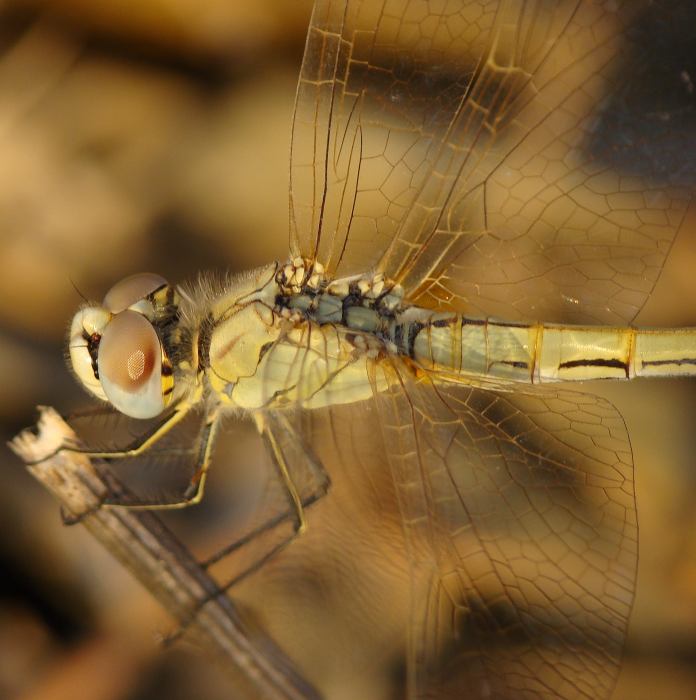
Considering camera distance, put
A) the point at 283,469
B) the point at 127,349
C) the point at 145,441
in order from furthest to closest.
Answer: the point at 283,469, the point at 145,441, the point at 127,349

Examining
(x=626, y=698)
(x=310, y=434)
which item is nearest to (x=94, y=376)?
(x=310, y=434)

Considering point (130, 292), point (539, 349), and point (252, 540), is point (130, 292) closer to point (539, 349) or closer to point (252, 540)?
point (252, 540)

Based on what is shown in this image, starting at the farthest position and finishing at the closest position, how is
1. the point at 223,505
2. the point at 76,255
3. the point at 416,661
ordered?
the point at 76,255 < the point at 223,505 < the point at 416,661

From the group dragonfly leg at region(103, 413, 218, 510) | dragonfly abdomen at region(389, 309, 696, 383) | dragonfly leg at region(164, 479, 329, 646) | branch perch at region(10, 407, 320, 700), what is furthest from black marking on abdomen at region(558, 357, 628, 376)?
branch perch at region(10, 407, 320, 700)

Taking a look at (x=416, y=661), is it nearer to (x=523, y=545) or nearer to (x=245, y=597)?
(x=523, y=545)

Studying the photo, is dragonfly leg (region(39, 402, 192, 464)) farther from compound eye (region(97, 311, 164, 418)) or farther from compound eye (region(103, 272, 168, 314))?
compound eye (region(103, 272, 168, 314))

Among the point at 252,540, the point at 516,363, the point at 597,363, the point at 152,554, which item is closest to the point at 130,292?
the point at 152,554
